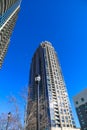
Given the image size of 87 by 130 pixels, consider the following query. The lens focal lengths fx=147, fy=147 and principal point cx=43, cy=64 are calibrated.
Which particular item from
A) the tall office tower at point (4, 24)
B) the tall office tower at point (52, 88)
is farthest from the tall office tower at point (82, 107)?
the tall office tower at point (4, 24)

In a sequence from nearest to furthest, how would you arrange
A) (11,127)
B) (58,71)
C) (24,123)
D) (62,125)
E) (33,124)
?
(24,123) → (33,124) → (11,127) → (62,125) → (58,71)

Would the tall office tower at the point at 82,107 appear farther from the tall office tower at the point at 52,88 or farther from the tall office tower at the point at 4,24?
the tall office tower at the point at 4,24

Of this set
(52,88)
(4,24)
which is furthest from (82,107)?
(4,24)

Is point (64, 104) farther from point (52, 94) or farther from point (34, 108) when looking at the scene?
point (34, 108)

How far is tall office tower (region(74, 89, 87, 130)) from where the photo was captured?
11906cm

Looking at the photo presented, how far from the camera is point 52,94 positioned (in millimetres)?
140625

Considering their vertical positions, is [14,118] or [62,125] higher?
[62,125]

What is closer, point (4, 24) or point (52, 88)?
point (4, 24)

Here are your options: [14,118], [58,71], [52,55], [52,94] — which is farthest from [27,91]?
[52,55]

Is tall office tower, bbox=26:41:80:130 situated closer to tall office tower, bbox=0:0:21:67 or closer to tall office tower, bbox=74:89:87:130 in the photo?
tall office tower, bbox=74:89:87:130

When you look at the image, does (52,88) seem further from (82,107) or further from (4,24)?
(4,24)

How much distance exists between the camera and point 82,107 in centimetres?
12456

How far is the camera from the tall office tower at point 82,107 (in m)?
119

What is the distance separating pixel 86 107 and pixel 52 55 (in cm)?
7764
